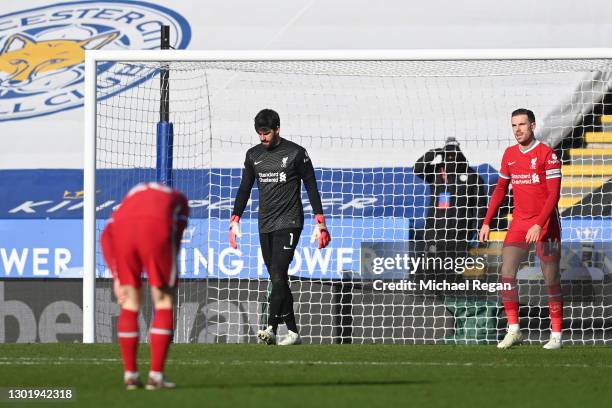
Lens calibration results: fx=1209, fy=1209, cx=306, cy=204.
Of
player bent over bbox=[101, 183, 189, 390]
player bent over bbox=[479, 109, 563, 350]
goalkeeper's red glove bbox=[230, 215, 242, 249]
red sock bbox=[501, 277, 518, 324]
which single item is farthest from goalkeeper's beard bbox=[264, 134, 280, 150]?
player bent over bbox=[101, 183, 189, 390]

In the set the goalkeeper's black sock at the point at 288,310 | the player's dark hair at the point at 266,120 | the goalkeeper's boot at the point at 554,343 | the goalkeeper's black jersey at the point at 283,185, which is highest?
the player's dark hair at the point at 266,120

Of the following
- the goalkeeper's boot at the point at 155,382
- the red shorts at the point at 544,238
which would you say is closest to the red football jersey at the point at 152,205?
the goalkeeper's boot at the point at 155,382

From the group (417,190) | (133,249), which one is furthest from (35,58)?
(133,249)

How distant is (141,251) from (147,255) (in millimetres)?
40

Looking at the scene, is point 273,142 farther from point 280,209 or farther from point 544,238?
point 544,238

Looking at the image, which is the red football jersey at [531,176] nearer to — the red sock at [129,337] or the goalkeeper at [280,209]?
the goalkeeper at [280,209]

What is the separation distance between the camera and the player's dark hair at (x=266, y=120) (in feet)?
29.8

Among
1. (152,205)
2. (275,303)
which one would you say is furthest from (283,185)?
(152,205)

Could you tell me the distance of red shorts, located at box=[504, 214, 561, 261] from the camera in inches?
358

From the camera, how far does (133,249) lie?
18.4ft

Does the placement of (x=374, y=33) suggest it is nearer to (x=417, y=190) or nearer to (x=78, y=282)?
(x=417, y=190)

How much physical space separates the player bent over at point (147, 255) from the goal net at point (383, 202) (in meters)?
4.28

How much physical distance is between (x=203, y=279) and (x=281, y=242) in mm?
1801

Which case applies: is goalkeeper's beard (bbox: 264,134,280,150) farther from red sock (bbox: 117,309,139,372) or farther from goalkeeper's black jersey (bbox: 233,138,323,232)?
red sock (bbox: 117,309,139,372)
